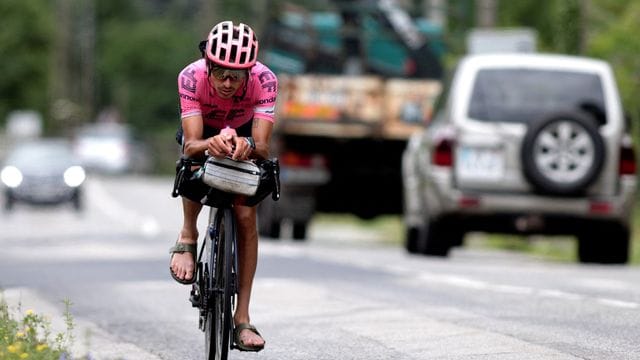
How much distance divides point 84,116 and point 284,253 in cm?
8341

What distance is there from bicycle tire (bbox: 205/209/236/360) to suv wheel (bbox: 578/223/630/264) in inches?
366

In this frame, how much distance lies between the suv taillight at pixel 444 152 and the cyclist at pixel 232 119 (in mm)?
8381

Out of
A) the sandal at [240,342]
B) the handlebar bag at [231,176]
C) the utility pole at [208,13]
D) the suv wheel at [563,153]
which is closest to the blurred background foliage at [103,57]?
the utility pole at [208,13]

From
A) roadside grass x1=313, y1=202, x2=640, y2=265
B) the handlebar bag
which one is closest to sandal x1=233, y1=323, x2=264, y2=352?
the handlebar bag

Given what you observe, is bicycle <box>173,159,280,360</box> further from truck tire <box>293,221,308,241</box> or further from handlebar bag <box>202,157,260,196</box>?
truck tire <box>293,221,308,241</box>

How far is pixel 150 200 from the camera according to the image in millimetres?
43938

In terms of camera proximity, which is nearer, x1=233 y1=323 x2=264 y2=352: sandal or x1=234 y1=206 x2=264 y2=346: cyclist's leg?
x1=233 y1=323 x2=264 y2=352: sandal

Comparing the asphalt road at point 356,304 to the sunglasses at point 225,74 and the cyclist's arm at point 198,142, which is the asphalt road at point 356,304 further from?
the sunglasses at point 225,74

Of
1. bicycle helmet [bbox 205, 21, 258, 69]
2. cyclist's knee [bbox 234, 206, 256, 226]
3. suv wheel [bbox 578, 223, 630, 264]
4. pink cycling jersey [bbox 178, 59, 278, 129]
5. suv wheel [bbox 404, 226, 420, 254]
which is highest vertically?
bicycle helmet [bbox 205, 21, 258, 69]

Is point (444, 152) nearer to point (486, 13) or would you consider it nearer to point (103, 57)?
point (486, 13)

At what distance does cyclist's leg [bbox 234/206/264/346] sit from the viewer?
8523 mm

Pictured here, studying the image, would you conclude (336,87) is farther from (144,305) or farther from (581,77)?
(144,305)

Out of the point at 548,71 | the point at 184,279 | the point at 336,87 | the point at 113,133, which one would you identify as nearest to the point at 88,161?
the point at 113,133

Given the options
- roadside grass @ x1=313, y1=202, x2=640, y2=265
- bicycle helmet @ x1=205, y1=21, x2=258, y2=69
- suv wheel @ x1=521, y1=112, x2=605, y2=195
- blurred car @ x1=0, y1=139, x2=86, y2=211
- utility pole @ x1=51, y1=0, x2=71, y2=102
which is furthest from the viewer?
utility pole @ x1=51, y1=0, x2=71, y2=102
